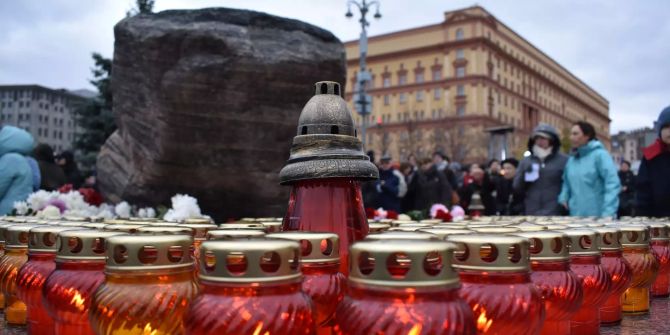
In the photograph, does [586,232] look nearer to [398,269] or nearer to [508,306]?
[508,306]

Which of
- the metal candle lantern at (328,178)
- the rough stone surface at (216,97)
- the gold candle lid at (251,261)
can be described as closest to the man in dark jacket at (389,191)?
the rough stone surface at (216,97)

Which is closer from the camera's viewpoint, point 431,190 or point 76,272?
point 76,272

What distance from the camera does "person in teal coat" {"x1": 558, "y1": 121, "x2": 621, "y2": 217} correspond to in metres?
5.19

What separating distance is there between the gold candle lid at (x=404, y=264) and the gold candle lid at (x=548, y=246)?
338 millimetres

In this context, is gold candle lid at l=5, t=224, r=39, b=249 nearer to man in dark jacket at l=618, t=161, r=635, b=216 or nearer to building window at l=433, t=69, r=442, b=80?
man in dark jacket at l=618, t=161, r=635, b=216

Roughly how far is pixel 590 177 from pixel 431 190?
11.0 feet

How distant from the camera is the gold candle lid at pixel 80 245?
39.3 inches

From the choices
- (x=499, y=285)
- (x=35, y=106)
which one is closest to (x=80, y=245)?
(x=499, y=285)

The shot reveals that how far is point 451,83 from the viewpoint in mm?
54906

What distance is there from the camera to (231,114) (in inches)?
169

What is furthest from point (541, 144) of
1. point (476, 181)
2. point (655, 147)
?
point (476, 181)

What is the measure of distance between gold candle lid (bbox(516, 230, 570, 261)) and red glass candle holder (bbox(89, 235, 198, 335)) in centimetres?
60

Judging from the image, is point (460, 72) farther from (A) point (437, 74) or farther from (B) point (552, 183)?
(B) point (552, 183)

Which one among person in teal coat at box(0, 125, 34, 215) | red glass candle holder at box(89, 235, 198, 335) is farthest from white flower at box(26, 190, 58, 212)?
red glass candle holder at box(89, 235, 198, 335)
